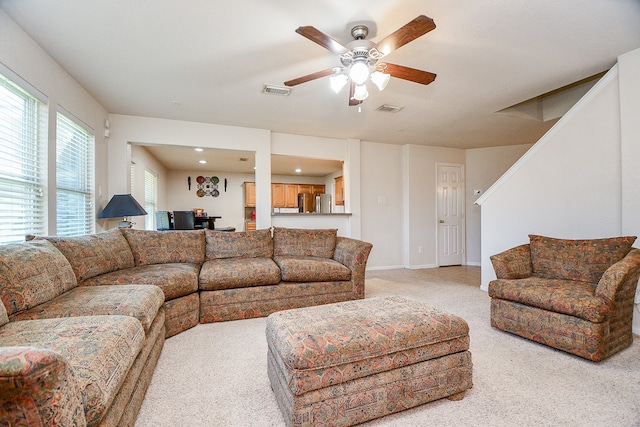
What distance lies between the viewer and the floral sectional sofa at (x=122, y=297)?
706 mm

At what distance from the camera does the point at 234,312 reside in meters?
2.72

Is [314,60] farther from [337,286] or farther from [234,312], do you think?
[234,312]

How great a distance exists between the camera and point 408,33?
67.7 inches

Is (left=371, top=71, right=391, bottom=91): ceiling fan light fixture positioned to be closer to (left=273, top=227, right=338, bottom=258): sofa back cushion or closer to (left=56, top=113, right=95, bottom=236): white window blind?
(left=273, top=227, right=338, bottom=258): sofa back cushion

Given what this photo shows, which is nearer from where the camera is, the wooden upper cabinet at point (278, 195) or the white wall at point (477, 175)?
the white wall at point (477, 175)

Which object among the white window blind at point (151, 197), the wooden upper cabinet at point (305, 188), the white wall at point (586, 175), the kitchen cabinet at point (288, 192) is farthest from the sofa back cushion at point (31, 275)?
the wooden upper cabinet at point (305, 188)

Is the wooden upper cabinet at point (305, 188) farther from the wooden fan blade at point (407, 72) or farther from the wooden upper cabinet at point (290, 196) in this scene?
the wooden fan blade at point (407, 72)

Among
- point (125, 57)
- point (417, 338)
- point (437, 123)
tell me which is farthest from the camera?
point (437, 123)

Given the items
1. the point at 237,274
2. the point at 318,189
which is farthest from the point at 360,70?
the point at 318,189

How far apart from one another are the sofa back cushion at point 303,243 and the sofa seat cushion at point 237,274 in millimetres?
542

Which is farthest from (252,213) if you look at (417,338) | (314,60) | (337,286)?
(417,338)

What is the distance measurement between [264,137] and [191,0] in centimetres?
260

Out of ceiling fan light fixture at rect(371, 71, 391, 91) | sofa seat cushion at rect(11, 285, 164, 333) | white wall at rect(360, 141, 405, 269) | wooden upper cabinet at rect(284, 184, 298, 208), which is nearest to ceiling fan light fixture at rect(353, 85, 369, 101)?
ceiling fan light fixture at rect(371, 71, 391, 91)

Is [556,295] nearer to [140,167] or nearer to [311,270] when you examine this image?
[311,270]
